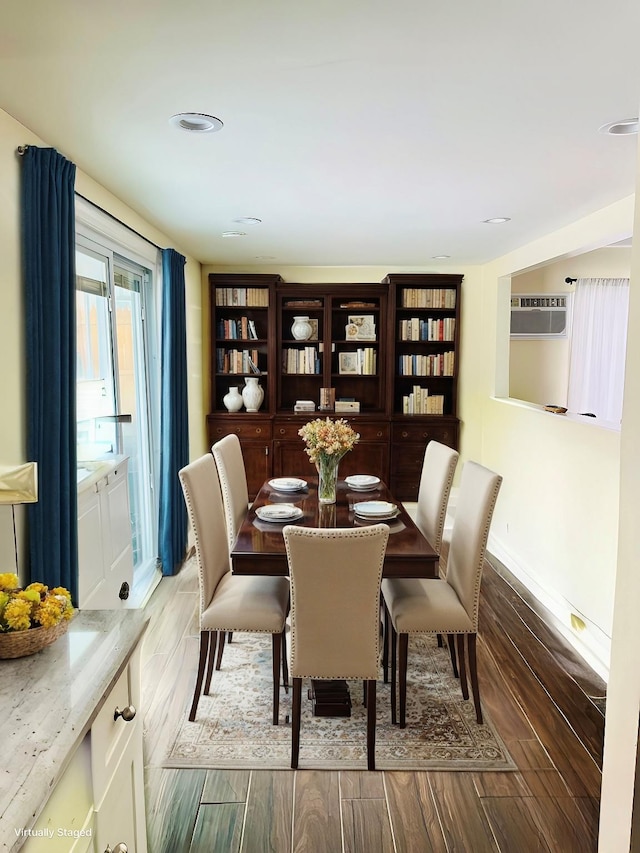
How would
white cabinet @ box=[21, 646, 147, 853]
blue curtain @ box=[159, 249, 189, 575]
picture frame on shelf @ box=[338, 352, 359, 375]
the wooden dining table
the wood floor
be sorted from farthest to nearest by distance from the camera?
1. picture frame on shelf @ box=[338, 352, 359, 375]
2. blue curtain @ box=[159, 249, 189, 575]
3. the wooden dining table
4. the wood floor
5. white cabinet @ box=[21, 646, 147, 853]

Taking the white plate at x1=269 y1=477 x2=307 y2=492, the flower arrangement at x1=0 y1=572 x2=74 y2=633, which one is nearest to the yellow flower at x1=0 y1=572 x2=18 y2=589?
the flower arrangement at x1=0 y1=572 x2=74 y2=633

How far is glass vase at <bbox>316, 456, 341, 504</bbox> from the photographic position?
10.4 feet

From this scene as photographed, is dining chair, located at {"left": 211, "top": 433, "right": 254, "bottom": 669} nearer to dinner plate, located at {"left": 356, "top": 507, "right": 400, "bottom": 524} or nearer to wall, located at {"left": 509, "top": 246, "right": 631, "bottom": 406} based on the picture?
dinner plate, located at {"left": 356, "top": 507, "right": 400, "bottom": 524}

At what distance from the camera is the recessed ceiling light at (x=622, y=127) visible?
206 centimetres

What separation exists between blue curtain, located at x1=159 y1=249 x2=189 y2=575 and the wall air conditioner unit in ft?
10.5

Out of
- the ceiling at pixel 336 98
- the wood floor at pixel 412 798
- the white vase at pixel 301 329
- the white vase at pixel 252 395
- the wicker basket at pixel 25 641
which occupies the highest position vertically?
the ceiling at pixel 336 98

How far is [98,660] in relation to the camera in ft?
4.61

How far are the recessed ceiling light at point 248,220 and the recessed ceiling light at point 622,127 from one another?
2.07 m

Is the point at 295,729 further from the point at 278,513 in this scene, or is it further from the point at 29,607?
the point at 29,607

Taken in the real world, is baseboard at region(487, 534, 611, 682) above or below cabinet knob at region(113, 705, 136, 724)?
below

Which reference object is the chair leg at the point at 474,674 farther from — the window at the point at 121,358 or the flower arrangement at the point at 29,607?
the window at the point at 121,358

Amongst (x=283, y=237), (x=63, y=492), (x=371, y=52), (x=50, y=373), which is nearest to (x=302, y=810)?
(x=63, y=492)

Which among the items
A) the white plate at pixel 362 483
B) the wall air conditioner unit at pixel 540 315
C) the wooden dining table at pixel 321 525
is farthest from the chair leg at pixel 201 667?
the wall air conditioner unit at pixel 540 315

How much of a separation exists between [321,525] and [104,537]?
1.07m
